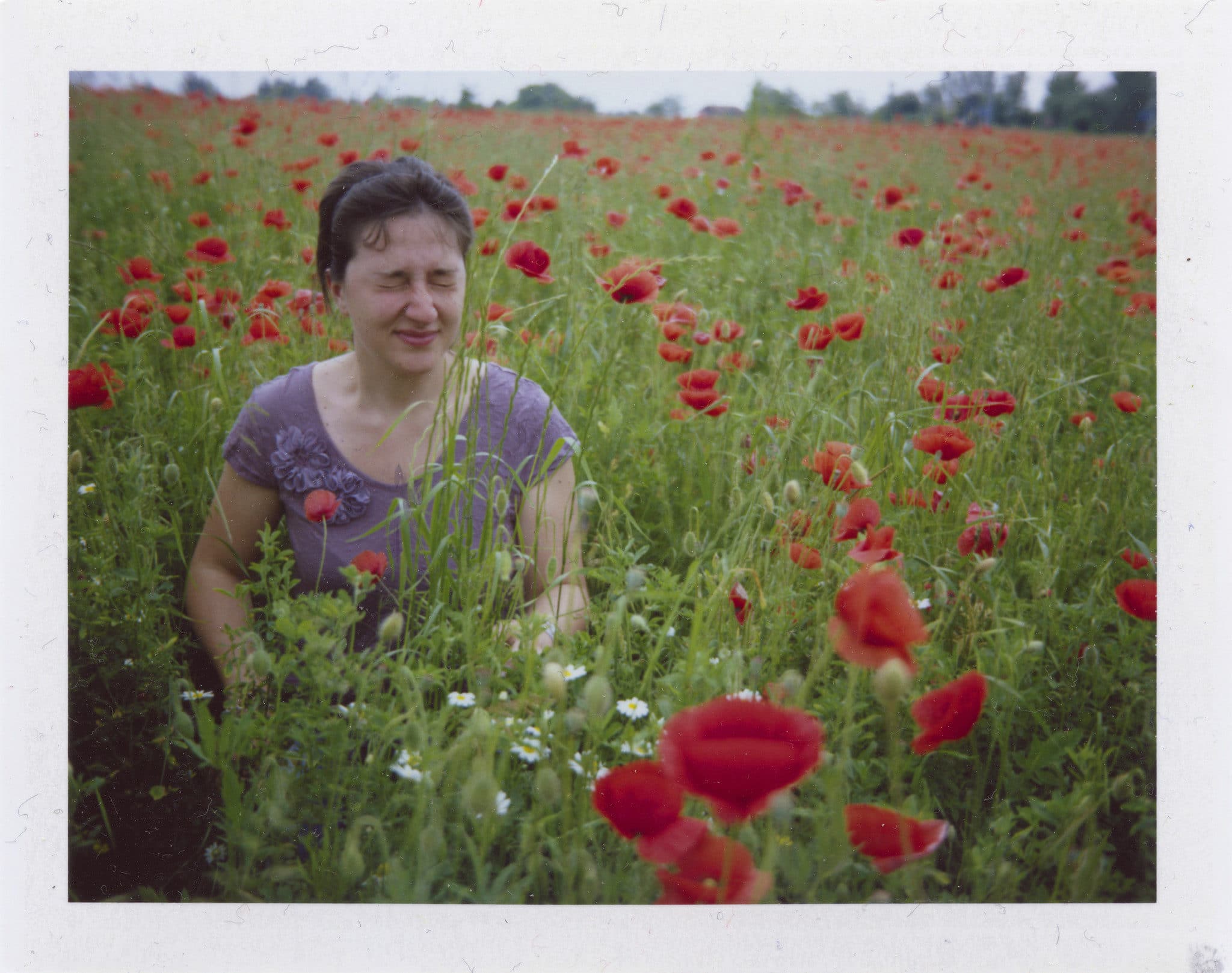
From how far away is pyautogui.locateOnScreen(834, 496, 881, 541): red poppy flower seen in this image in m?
1.30

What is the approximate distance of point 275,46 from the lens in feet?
4.72

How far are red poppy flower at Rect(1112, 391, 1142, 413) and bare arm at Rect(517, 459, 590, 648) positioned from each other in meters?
0.95

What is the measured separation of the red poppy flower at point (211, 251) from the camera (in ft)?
6.77

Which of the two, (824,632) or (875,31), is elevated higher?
(875,31)

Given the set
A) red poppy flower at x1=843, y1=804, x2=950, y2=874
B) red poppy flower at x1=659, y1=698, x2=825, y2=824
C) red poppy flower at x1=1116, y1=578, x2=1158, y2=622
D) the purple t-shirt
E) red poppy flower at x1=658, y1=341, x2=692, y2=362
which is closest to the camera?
red poppy flower at x1=659, y1=698, x2=825, y2=824

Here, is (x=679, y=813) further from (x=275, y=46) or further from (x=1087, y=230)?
(x=1087, y=230)

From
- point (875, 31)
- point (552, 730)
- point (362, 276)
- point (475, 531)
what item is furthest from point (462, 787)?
point (875, 31)

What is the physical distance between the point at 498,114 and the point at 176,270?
1.08 meters

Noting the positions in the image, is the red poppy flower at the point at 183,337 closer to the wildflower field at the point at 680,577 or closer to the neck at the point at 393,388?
the wildflower field at the point at 680,577

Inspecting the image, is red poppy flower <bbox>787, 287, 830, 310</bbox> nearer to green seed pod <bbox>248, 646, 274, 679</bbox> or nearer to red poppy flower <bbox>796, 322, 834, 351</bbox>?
red poppy flower <bbox>796, 322, 834, 351</bbox>

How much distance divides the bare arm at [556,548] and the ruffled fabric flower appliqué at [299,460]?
1.30 feet

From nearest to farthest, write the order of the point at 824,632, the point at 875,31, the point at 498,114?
the point at 824,632
the point at 875,31
the point at 498,114

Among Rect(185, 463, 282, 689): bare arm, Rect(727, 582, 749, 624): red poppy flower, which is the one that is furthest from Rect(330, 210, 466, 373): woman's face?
Rect(727, 582, 749, 624): red poppy flower

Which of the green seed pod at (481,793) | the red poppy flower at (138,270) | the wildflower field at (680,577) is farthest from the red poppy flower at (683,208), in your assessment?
the green seed pod at (481,793)
